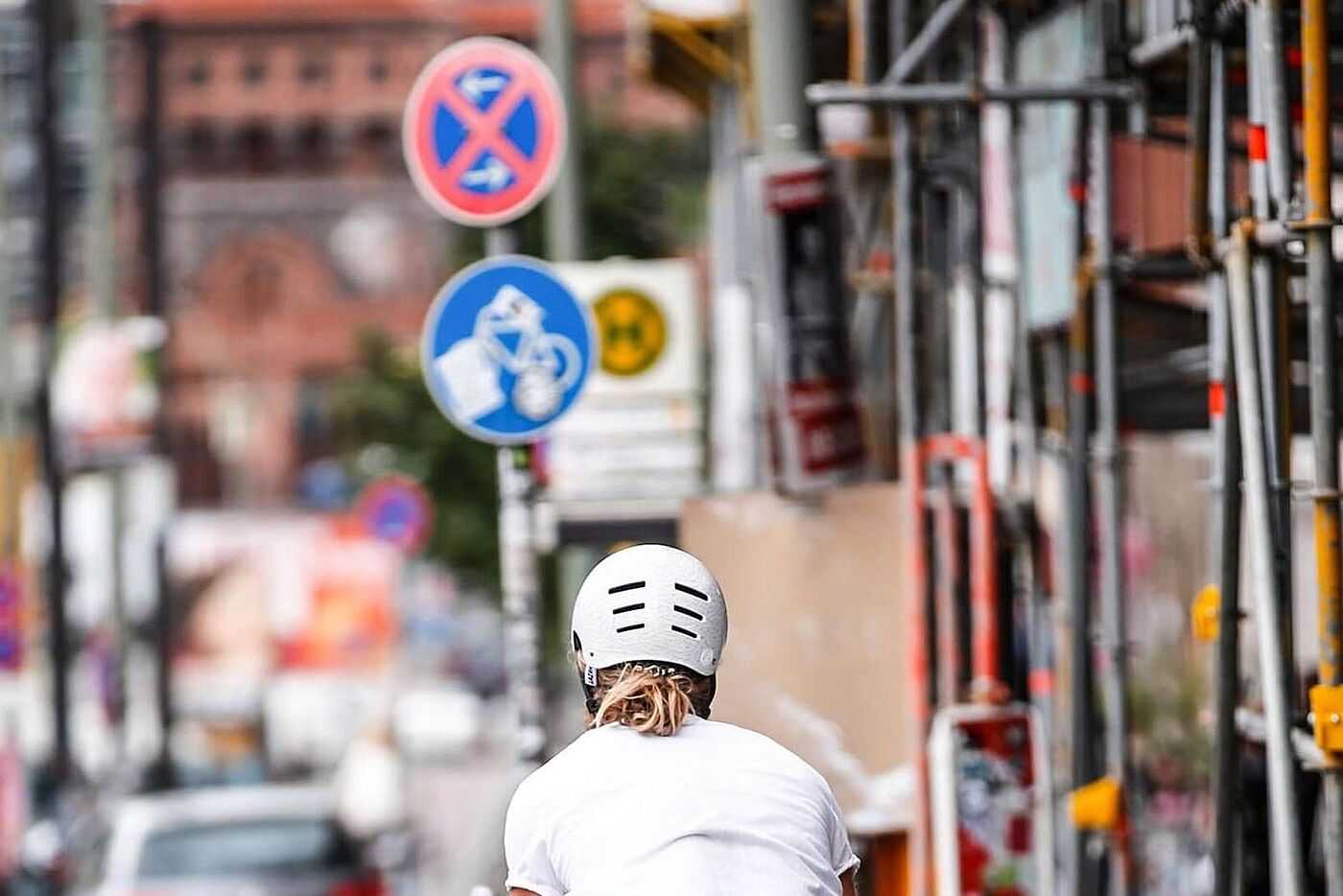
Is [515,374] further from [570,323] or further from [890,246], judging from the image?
[890,246]

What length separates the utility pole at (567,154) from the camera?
661 inches

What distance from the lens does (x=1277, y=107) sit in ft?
19.1

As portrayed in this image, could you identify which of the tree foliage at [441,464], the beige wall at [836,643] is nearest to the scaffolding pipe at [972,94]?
the beige wall at [836,643]

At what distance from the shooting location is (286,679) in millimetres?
58250

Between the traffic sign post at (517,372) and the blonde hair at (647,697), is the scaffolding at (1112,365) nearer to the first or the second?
the traffic sign post at (517,372)

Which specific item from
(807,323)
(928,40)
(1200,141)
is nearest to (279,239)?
(807,323)

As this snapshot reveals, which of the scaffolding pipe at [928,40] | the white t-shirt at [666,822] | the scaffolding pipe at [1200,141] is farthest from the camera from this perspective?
the scaffolding pipe at [928,40]

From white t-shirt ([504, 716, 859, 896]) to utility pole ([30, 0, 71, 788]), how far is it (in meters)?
21.6

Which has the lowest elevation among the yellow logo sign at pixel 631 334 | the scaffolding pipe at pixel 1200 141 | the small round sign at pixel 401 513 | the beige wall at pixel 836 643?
the small round sign at pixel 401 513

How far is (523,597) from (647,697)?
20.1 feet

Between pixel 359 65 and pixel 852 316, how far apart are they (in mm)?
63563

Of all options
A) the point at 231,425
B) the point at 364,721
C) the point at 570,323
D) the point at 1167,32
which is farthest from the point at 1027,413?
the point at 231,425

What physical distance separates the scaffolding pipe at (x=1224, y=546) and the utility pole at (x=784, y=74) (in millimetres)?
2960

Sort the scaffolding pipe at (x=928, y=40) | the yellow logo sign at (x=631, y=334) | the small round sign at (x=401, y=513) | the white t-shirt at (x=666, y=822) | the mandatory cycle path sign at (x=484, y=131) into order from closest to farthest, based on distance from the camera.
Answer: the white t-shirt at (x=666, y=822)
the scaffolding pipe at (x=928, y=40)
the mandatory cycle path sign at (x=484, y=131)
the yellow logo sign at (x=631, y=334)
the small round sign at (x=401, y=513)
